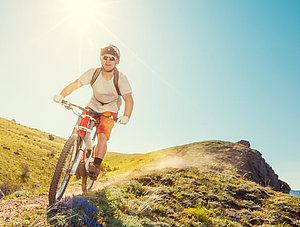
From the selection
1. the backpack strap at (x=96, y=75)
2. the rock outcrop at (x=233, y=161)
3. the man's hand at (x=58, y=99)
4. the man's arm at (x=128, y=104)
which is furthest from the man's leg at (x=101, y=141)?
the rock outcrop at (x=233, y=161)

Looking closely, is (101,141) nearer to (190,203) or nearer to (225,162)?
(190,203)

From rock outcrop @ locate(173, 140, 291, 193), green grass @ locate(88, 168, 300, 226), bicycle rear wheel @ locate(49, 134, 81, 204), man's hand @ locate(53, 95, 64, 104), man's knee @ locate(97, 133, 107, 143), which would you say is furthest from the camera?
rock outcrop @ locate(173, 140, 291, 193)

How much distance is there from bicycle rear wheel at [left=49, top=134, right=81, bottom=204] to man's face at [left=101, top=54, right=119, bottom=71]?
203 cm

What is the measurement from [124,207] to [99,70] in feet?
11.8

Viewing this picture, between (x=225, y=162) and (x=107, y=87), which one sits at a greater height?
(x=107, y=87)

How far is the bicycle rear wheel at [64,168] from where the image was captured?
3436 mm

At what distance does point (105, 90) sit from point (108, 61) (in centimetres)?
79

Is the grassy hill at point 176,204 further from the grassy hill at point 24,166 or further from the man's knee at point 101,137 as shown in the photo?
the grassy hill at point 24,166

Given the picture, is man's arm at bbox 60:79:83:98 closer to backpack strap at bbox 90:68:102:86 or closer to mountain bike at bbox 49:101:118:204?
backpack strap at bbox 90:68:102:86

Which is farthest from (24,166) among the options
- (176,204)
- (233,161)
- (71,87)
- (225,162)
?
(233,161)

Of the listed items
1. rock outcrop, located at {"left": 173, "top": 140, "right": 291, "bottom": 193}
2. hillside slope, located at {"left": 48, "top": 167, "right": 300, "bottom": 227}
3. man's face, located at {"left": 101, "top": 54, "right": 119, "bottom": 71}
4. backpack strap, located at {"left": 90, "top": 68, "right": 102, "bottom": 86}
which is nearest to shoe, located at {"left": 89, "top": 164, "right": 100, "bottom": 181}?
hillside slope, located at {"left": 48, "top": 167, "right": 300, "bottom": 227}

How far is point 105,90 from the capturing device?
5.17m

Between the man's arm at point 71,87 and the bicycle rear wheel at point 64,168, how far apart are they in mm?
1529

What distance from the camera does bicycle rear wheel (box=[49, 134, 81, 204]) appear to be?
11.3 feet
